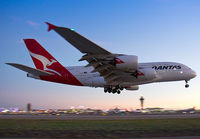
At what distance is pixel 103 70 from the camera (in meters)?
28.3

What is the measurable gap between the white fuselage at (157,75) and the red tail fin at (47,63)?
3.69ft

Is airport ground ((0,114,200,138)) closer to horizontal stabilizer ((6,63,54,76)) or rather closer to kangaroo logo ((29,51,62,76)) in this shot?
horizontal stabilizer ((6,63,54,76))

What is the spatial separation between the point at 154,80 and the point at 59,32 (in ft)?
52.0

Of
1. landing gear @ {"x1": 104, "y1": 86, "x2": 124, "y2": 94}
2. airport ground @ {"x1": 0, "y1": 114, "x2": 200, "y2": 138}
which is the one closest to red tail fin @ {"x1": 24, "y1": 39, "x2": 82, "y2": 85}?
landing gear @ {"x1": 104, "y1": 86, "x2": 124, "y2": 94}

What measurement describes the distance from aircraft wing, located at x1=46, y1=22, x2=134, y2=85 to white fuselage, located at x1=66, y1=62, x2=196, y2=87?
4.51 feet

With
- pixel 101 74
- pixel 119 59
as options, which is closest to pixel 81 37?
pixel 119 59

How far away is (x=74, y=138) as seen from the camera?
42.1 feet

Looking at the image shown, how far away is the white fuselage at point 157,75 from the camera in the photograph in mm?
29391

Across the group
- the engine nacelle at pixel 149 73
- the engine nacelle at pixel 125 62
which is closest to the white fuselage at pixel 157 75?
the engine nacelle at pixel 149 73

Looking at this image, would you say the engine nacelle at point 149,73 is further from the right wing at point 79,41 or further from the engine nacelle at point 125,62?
the right wing at point 79,41

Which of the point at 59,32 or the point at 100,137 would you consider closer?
the point at 100,137

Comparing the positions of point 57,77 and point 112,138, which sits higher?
point 57,77

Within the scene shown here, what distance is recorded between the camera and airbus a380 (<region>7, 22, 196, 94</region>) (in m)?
24.9

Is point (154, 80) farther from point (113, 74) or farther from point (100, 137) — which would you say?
point (100, 137)
